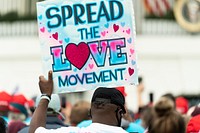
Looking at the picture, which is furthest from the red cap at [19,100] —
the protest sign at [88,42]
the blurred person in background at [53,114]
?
the protest sign at [88,42]

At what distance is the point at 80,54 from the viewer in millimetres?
5891

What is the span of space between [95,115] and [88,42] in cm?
83

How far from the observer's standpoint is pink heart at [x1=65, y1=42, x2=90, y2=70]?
589 cm

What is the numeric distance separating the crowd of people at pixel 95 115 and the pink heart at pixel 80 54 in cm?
26

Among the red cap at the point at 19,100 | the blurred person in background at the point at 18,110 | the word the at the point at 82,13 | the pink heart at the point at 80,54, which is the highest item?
the word the at the point at 82,13

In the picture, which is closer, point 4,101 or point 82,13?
point 82,13

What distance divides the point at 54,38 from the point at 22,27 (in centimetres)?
1849

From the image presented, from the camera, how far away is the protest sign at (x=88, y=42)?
5.88 meters

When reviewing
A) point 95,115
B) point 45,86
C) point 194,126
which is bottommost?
point 194,126

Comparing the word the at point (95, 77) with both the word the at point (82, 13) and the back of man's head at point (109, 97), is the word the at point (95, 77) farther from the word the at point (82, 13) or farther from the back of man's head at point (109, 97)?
the back of man's head at point (109, 97)

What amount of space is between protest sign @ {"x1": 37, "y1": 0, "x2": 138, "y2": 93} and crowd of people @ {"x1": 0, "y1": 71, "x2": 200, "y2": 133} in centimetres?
19

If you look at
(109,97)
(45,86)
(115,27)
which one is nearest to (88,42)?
(115,27)

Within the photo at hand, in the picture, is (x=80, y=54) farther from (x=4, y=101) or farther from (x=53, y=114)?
(x=4, y=101)

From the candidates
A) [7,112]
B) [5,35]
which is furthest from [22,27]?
[7,112]
